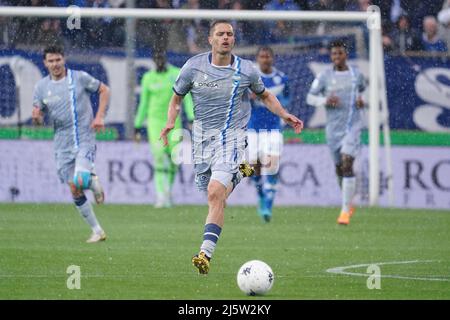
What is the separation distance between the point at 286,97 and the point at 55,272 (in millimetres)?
7703

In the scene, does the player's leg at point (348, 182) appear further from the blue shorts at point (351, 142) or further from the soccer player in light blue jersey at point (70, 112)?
the soccer player in light blue jersey at point (70, 112)

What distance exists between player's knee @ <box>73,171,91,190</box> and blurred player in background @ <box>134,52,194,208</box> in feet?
18.8

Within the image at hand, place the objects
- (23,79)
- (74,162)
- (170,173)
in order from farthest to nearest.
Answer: (23,79), (170,173), (74,162)

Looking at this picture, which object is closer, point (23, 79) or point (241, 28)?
point (23, 79)

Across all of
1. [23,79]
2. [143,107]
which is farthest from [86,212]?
[23,79]

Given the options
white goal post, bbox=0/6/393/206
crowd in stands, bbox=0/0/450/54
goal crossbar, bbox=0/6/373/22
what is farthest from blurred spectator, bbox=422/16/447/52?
goal crossbar, bbox=0/6/373/22

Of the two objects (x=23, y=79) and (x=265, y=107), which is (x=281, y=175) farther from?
(x=23, y=79)

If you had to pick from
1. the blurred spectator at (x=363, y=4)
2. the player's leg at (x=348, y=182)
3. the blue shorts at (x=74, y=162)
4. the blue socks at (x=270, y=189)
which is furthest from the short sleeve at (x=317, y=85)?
the blue shorts at (x=74, y=162)

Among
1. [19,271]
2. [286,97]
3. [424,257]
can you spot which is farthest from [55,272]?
[286,97]

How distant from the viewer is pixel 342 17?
20172mm

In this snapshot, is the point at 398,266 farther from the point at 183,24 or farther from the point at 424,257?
the point at 183,24

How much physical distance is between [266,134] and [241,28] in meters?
3.30

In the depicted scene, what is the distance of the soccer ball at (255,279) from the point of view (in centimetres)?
991

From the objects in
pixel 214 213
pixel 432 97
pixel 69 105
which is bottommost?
pixel 214 213
